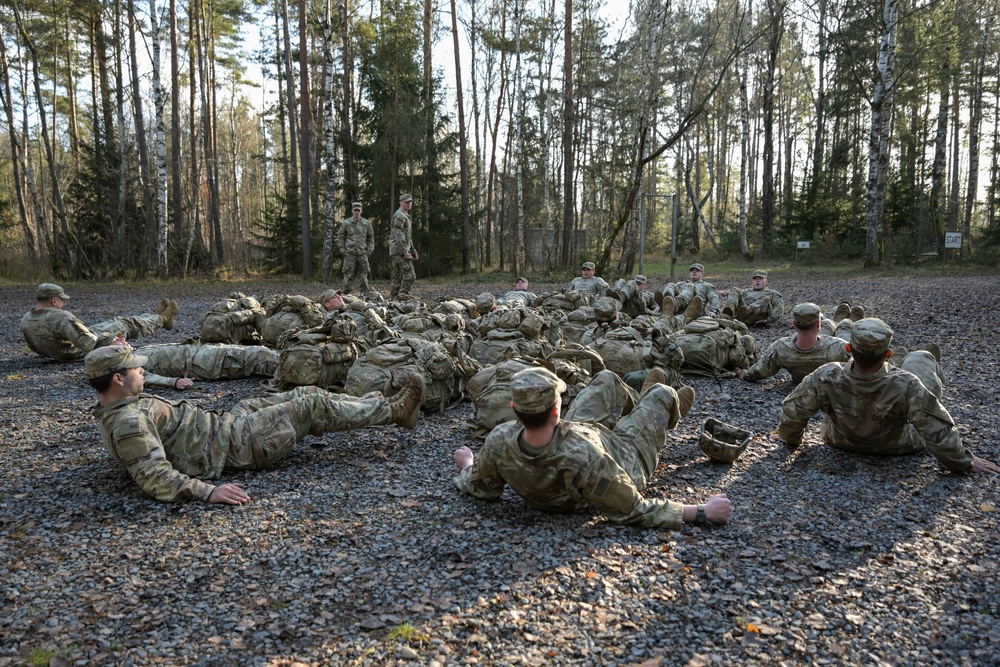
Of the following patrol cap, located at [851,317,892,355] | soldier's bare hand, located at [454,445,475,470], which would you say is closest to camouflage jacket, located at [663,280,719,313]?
patrol cap, located at [851,317,892,355]

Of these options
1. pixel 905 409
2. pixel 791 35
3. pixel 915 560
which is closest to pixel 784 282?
pixel 905 409

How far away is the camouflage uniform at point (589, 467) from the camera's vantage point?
3.68 meters

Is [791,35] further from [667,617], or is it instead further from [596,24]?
[667,617]

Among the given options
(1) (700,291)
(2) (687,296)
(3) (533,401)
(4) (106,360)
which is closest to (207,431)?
(4) (106,360)

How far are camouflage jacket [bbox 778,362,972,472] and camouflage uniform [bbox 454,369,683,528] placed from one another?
1203 mm

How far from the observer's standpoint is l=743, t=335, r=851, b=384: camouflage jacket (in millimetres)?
6762

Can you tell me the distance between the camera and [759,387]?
7.59m

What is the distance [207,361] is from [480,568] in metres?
5.81

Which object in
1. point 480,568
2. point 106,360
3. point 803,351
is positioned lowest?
point 480,568

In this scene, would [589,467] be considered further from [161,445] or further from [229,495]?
[161,445]

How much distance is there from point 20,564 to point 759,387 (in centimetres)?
698

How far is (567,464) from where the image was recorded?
145 inches

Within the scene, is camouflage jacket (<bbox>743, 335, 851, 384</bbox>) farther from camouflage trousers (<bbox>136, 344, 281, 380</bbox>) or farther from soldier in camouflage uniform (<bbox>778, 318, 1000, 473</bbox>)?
camouflage trousers (<bbox>136, 344, 281, 380</bbox>)

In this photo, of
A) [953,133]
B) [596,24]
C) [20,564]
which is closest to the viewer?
[20,564]
